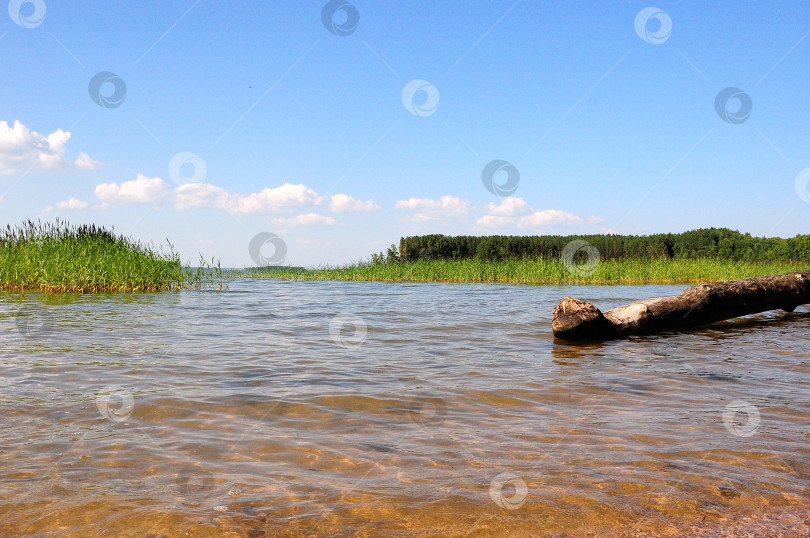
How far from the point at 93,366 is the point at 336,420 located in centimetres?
345

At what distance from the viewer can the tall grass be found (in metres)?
17.4

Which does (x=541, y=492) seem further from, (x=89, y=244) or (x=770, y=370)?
(x=89, y=244)

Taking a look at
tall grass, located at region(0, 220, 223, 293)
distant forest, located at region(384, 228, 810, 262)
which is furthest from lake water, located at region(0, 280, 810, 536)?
distant forest, located at region(384, 228, 810, 262)

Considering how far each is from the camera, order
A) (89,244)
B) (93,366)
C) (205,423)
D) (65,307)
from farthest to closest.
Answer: (89,244)
(65,307)
(93,366)
(205,423)

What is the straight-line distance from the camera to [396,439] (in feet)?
12.0

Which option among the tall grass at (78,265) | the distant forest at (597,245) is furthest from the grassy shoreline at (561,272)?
the tall grass at (78,265)

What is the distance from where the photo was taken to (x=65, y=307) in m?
12.4

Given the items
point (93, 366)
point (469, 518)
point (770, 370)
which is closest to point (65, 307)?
point (93, 366)

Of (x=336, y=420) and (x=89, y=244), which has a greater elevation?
(x=89, y=244)

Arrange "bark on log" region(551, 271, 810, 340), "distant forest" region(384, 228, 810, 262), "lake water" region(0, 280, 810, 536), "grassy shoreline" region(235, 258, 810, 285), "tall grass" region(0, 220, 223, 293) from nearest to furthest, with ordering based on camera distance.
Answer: "lake water" region(0, 280, 810, 536)
"bark on log" region(551, 271, 810, 340)
"tall grass" region(0, 220, 223, 293)
"grassy shoreline" region(235, 258, 810, 285)
"distant forest" region(384, 228, 810, 262)

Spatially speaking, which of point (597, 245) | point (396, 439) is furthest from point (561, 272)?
point (396, 439)

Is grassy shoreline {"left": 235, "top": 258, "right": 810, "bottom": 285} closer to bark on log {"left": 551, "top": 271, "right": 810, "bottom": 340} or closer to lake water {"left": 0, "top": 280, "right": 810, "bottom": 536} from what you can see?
bark on log {"left": 551, "top": 271, "right": 810, "bottom": 340}

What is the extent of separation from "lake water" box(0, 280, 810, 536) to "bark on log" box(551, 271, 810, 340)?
0.85 metres

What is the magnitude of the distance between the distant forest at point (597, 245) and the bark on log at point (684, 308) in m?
32.3
